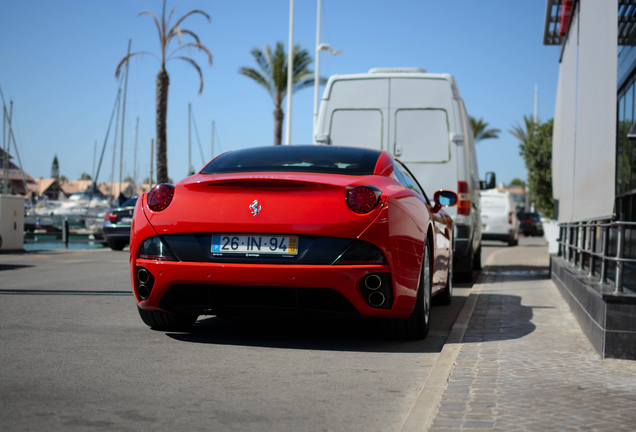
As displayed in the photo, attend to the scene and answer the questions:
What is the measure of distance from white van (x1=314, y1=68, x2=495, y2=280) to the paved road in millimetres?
3488

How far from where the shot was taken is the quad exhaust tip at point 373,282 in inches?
187

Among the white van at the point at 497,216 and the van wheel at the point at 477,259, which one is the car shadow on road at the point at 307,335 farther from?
the white van at the point at 497,216

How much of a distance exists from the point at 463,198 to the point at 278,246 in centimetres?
570

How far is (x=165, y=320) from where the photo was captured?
18.5 ft

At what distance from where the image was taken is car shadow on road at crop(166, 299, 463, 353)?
5.31 meters

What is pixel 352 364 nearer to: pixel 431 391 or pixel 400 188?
pixel 431 391

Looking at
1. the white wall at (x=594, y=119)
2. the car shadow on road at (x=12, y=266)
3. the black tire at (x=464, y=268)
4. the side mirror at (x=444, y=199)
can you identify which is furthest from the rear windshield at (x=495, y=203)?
the side mirror at (x=444, y=199)

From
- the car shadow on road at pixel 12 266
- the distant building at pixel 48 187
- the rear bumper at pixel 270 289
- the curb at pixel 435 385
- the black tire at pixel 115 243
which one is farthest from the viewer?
the distant building at pixel 48 187

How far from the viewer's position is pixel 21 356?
459 cm

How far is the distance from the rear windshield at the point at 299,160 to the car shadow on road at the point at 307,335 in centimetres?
123

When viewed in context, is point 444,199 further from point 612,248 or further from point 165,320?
point 165,320

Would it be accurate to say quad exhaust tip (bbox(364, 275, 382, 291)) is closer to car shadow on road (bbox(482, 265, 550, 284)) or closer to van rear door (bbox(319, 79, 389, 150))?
van rear door (bbox(319, 79, 389, 150))

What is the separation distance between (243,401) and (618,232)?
2.92 metres

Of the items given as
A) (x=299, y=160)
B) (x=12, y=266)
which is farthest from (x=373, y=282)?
(x=12, y=266)
